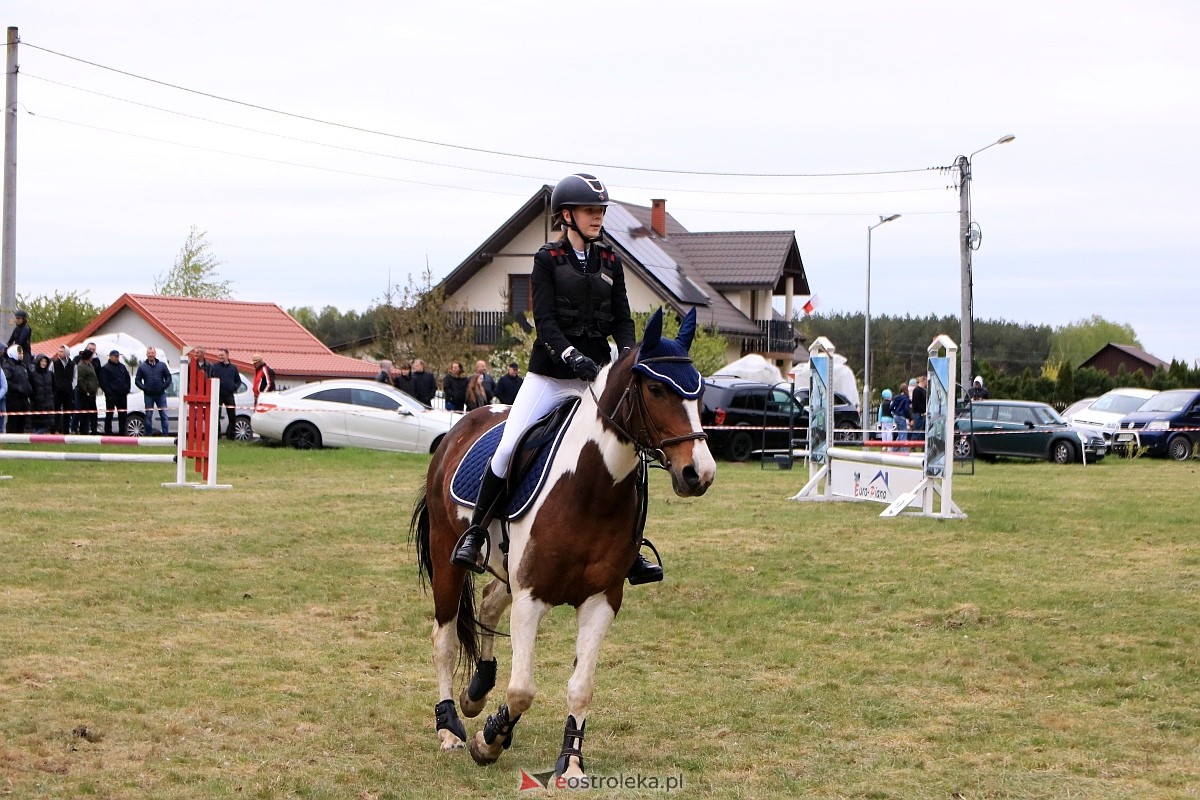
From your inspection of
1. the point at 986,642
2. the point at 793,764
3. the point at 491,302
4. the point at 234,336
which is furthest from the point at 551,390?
the point at 491,302

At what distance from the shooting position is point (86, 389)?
25.2 m

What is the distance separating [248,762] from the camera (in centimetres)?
570

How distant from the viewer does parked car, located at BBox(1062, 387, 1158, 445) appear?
34.9m

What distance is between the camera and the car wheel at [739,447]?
27.0 m

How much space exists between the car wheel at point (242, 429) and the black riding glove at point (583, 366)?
74.7 ft

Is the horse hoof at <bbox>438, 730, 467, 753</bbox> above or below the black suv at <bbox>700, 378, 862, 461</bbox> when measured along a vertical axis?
below

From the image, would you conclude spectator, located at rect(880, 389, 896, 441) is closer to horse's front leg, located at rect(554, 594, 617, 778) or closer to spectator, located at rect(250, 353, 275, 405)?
spectator, located at rect(250, 353, 275, 405)

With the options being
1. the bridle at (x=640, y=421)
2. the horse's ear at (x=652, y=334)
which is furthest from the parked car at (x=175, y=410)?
the horse's ear at (x=652, y=334)

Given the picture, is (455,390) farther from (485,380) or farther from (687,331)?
(687,331)

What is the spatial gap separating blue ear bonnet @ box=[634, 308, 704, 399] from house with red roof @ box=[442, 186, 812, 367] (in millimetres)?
41198

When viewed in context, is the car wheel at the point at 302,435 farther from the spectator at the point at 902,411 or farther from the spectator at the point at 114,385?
the spectator at the point at 902,411

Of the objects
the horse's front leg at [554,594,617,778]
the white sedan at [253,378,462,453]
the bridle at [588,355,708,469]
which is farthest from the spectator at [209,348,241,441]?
the bridle at [588,355,708,469]

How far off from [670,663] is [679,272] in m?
44.4

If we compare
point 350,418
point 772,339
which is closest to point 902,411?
point 350,418
